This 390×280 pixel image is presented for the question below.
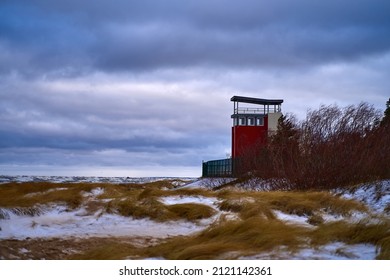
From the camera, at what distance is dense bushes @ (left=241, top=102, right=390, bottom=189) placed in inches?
418

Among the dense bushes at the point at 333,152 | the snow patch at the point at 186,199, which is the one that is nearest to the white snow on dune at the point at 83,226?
the snow patch at the point at 186,199

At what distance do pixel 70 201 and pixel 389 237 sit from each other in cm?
552

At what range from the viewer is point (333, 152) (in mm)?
10992

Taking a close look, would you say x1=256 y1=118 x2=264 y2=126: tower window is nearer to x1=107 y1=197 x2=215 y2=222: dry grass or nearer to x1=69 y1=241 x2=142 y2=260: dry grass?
x1=107 y1=197 x2=215 y2=222: dry grass

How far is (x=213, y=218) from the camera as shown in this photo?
6.62 meters

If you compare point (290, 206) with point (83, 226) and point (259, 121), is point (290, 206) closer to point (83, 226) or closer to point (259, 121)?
point (83, 226)

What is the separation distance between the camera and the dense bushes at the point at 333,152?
34.9 ft

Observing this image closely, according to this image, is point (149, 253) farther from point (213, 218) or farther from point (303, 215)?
point (303, 215)

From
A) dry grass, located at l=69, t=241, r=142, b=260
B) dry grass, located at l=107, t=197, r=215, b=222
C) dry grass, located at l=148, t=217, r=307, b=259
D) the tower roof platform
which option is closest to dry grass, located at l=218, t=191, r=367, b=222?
dry grass, located at l=107, t=197, r=215, b=222

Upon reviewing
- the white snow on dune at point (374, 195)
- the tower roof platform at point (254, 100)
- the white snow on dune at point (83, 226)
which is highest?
the tower roof platform at point (254, 100)

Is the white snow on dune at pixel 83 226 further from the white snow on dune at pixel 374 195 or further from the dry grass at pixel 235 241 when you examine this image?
the white snow on dune at pixel 374 195

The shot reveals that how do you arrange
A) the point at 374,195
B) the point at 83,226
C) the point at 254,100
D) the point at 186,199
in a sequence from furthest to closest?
1. the point at 254,100
2. the point at 186,199
3. the point at 374,195
4. the point at 83,226

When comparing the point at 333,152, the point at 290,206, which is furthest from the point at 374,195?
the point at 333,152
